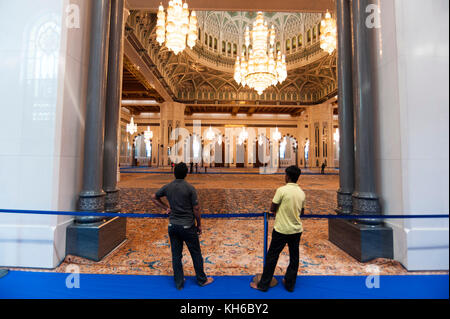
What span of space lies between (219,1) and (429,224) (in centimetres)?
675

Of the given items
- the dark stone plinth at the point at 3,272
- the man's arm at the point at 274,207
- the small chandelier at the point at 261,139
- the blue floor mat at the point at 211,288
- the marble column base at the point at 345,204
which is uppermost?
the small chandelier at the point at 261,139

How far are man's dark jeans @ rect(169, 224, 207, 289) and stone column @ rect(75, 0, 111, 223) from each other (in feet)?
3.70

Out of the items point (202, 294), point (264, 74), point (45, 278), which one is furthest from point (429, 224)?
point (264, 74)

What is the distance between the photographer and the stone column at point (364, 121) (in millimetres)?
2326

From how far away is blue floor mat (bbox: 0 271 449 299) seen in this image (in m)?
1.63

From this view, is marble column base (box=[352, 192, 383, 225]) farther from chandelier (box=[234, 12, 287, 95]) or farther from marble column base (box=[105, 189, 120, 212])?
chandelier (box=[234, 12, 287, 95])

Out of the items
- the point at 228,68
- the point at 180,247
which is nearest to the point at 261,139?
the point at 228,68

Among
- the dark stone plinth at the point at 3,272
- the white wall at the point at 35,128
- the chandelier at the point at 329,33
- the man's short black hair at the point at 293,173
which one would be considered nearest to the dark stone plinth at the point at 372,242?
the man's short black hair at the point at 293,173

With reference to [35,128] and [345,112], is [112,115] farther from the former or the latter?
[345,112]

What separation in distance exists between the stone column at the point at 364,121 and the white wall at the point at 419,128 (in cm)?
19

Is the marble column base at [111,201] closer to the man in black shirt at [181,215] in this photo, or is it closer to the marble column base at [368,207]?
the man in black shirt at [181,215]

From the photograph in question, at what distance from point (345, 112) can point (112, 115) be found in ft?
9.79

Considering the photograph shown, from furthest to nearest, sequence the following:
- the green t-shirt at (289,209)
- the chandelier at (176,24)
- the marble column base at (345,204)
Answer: the chandelier at (176,24)
the marble column base at (345,204)
the green t-shirt at (289,209)

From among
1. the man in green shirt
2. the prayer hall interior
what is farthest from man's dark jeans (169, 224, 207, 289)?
the man in green shirt
